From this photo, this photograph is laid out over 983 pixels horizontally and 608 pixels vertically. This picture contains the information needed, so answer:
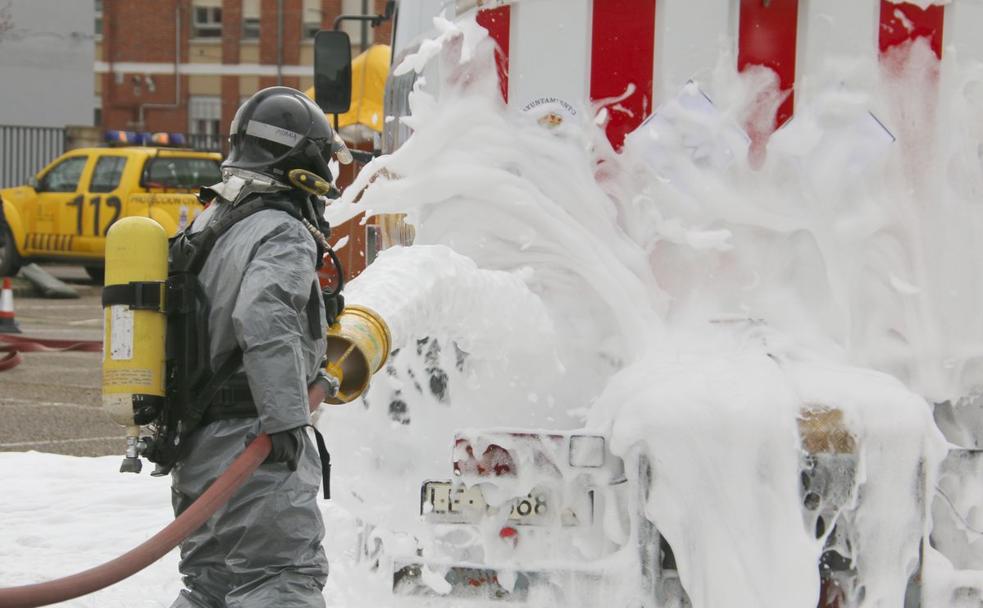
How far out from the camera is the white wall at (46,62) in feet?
101

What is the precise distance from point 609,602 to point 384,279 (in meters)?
1.05

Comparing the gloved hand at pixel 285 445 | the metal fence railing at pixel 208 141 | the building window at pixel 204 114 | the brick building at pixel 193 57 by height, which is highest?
the brick building at pixel 193 57

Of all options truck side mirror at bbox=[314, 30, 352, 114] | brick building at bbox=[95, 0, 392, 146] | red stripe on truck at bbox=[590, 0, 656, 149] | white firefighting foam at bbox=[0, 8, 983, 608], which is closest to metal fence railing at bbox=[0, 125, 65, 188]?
brick building at bbox=[95, 0, 392, 146]

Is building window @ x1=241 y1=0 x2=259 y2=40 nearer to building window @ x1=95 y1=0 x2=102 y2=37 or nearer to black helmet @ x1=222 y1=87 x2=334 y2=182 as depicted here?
building window @ x1=95 y1=0 x2=102 y2=37

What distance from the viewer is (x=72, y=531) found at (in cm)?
548

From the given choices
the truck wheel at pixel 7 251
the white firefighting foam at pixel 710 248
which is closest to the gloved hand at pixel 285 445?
the white firefighting foam at pixel 710 248

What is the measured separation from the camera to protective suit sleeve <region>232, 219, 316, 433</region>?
9.94 ft

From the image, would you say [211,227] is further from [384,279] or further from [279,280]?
[384,279]

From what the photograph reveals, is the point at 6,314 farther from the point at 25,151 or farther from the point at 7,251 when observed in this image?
the point at 25,151

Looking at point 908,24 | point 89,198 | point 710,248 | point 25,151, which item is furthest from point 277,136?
point 25,151

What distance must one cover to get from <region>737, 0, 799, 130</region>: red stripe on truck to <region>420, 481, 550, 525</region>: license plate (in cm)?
136

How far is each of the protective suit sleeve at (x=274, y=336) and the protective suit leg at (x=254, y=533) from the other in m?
0.18

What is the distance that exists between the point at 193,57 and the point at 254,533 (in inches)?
1654

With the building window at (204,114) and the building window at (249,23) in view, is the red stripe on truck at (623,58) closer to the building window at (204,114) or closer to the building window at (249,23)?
the building window at (204,114)
